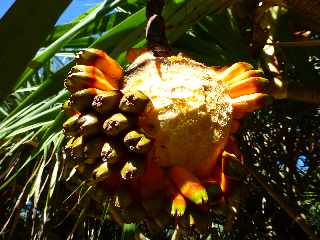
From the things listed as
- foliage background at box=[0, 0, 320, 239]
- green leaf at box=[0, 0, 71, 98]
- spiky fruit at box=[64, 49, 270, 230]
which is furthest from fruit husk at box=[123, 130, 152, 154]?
green leaf at box=[0, 0, 71, 98]

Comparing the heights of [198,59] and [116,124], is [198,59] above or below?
below

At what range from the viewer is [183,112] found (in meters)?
0.74

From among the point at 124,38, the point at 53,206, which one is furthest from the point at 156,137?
the point at 53,206

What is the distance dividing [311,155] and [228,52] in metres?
0.91

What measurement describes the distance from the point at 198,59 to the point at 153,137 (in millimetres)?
715

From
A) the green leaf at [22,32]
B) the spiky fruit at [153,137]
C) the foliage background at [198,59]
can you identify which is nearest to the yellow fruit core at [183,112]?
the spiky fruit at [153,137]

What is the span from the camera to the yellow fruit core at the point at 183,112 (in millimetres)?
728

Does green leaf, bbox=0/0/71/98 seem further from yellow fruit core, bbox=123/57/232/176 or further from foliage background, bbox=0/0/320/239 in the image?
yellow fruit core, bbox=123/57/232/176

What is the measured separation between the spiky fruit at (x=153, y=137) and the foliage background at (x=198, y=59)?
82 millimetres

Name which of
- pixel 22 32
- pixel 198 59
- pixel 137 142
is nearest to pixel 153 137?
pixel 137 142

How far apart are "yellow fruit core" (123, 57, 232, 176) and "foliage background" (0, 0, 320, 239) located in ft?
0.38

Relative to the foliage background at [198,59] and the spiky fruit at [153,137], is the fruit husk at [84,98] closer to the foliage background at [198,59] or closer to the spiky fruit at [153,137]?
the spiky fruit at [153,137]

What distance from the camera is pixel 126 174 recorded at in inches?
26.2

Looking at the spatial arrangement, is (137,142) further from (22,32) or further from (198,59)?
(198,59)
